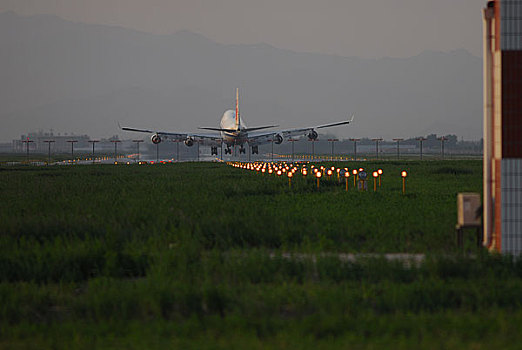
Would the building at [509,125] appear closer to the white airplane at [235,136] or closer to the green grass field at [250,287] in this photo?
the green grass field at [250,287]

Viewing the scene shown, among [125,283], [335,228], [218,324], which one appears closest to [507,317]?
[218,324]

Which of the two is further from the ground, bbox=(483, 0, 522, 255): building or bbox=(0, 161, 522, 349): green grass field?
bbox=(483, 0, 522, 255): building

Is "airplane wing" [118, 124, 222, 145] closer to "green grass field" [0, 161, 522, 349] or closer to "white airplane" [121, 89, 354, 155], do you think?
"white airplane" [121, 89, 354, 155]

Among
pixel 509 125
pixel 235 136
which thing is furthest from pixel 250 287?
pixel 235 136

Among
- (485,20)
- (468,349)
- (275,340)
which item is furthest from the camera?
(485,20)

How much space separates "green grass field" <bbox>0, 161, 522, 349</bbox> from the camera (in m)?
7.94

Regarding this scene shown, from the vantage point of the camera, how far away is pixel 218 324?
8.36m

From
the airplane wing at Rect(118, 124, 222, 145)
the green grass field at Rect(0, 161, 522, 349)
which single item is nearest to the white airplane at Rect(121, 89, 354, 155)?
the airplane wing at Rect(118, 124, 222, 145)

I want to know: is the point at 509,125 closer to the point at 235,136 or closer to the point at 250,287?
the point at 250,287

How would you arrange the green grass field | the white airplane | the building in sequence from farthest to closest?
the white airplane < the building < the green grass field

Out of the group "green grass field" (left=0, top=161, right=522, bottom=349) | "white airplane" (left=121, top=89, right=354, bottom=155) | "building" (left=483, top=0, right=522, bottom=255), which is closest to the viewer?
"green grass field" (left=0, top=161, right=522, bottom=349)

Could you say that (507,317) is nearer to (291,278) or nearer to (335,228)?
(291,278)

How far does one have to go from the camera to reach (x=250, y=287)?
10492mm

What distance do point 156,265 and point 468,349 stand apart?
622 cm
